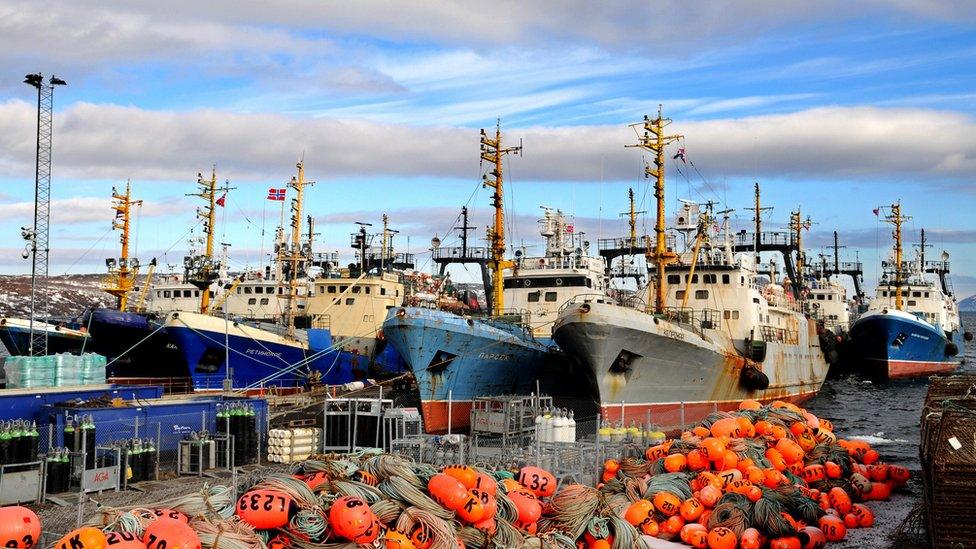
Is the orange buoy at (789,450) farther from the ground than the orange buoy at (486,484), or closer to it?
closer to it

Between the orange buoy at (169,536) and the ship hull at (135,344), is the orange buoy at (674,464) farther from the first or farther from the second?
the ship hull at (135,344)

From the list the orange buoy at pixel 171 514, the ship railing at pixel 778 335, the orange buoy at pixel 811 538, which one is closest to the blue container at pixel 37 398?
the orange buoy at pixel 171 514

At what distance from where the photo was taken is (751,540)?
15.3 meters

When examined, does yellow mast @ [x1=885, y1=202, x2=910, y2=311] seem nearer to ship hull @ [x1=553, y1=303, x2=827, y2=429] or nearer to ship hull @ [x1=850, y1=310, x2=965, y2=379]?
ship hull @ [x1=850, y1=310, x2=965, y2=379]

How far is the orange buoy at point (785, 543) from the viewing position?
15344mm

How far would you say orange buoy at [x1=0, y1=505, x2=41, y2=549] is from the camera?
10.1m

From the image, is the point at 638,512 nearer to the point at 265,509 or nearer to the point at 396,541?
the point at 396,541

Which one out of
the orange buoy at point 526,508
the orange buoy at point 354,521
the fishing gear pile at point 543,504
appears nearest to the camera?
the fishing gear pile at point 543,504

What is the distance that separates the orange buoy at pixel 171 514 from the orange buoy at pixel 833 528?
11446 mm

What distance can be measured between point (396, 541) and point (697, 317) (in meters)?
27.0

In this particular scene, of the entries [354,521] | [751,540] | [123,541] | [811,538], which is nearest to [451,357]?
[751,540]

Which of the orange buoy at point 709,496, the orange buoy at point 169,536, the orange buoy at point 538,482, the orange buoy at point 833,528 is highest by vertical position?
the orange buoy at point 169,536

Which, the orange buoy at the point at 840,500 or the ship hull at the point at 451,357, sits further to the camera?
the ship hull at the point at 451,357

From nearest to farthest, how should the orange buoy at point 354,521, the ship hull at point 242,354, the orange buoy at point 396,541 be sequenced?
the orange buoy at point 354,521 → the orange buoy at point 396,541 → the ship hull at point 242,354
